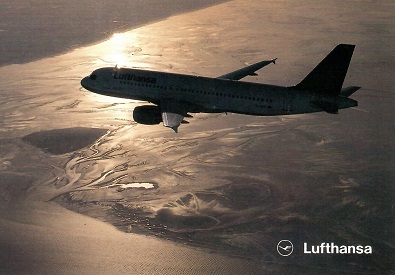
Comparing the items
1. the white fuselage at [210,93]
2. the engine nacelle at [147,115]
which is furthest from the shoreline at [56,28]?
the engine nacelle at [147,115]

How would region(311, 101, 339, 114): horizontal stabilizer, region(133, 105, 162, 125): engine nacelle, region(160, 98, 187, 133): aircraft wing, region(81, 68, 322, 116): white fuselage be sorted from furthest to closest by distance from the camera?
region(133, 105, 162, 125): engine nacelle → region(81, 68, 322, 116): white fuselage → region(311, 101, 339, 114): horizontal stabilizer → region(160, 98, 187, 133): aircraft wing

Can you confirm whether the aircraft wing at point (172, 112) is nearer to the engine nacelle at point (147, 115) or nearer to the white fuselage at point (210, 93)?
the engine nacelle at point (147, 115)

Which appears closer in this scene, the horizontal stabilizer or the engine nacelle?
the horizontal stabilizer

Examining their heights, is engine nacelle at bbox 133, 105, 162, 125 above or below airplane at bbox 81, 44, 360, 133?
below

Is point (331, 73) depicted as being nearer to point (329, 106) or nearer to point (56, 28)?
point (329, 106)

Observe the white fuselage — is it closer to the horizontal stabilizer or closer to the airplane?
the airplane

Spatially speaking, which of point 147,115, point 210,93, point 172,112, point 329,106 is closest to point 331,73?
point 329,106

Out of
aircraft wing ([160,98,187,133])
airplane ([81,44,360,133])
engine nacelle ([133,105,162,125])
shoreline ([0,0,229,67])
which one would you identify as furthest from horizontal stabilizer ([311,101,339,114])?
shoreline ([0,0,229,67])
